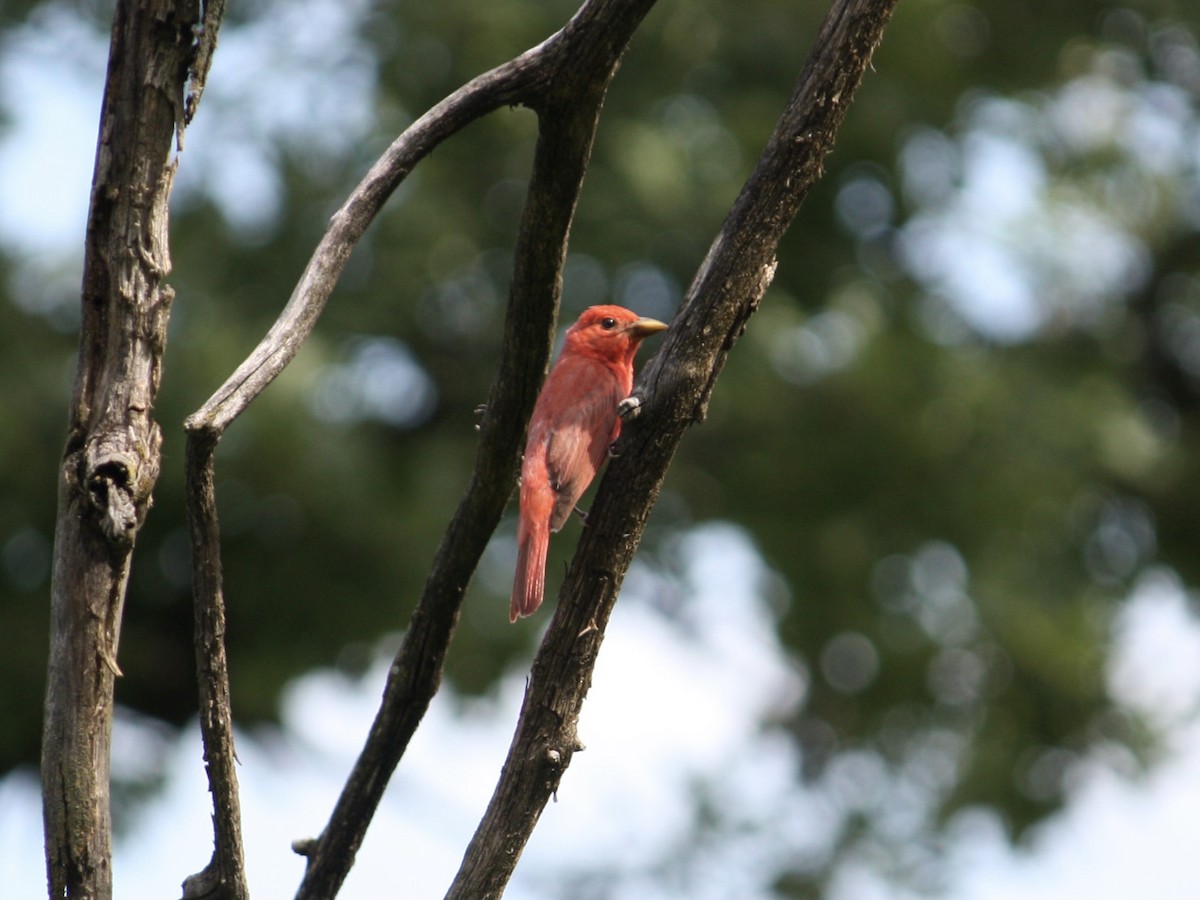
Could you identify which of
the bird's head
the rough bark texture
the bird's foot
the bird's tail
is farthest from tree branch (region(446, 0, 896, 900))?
the bird's head

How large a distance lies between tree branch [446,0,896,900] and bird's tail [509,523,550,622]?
1123mm

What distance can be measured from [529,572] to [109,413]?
1.67 metres

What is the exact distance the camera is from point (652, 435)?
102 inches

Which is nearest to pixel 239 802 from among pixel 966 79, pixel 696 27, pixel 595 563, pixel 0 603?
pixel 595 563

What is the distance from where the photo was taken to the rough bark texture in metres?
2.25

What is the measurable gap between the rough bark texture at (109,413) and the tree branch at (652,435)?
697mm

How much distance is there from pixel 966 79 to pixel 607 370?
18.7 feet

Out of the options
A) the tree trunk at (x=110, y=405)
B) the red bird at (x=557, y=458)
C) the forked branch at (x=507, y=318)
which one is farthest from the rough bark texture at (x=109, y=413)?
the red bird at (x=557, y=458)

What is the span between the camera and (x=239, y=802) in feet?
8.59

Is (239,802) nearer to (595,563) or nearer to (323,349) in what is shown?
(595,563)

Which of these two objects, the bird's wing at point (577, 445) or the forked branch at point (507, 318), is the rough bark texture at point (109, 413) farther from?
the bird's wing at point (577, 445)

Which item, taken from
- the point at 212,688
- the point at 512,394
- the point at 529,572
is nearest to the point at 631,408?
the point at 512,394

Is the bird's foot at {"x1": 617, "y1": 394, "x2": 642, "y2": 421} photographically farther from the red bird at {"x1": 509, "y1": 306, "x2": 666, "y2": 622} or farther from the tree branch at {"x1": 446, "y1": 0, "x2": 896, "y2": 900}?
the red bird at {"x1": 509, "y1": 306, "x2": 666, "y2": 622}

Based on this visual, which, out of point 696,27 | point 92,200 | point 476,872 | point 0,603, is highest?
point 696,27
